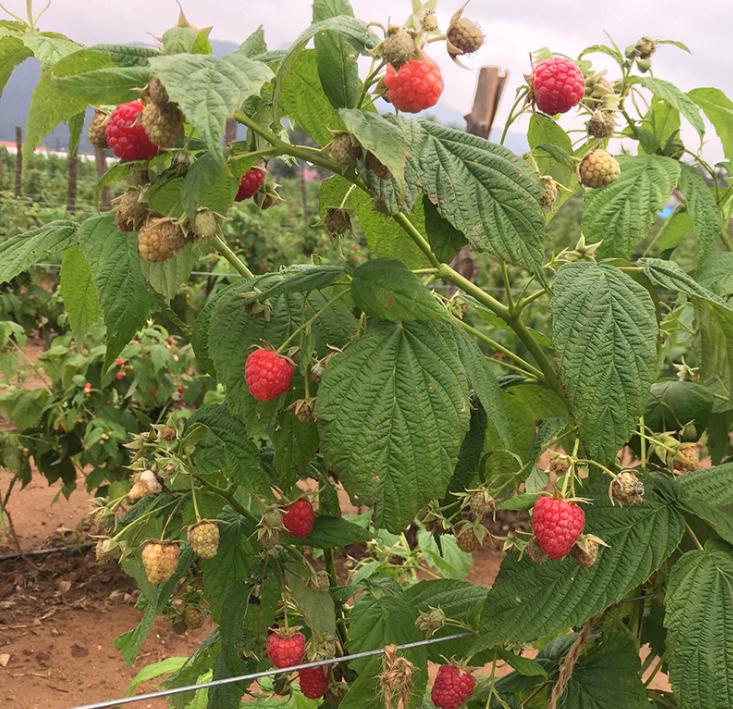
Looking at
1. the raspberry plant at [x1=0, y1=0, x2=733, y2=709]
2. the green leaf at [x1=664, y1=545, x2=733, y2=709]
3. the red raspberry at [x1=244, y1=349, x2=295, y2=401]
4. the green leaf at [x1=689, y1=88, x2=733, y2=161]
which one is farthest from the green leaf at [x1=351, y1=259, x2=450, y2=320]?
the green leaf at [x1=689, y1=88, x2=733, y2=161]

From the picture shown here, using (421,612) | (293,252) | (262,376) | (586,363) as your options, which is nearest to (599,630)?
(421,612)

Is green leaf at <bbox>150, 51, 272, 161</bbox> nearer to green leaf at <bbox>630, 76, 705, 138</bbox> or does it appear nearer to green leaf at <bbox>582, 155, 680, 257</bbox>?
green leaf at <bbox>582, 155, 680, 257</bbox>

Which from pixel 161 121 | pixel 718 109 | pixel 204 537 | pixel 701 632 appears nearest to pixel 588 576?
pixel 701 632

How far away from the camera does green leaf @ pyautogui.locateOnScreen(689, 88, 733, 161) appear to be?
57.0 inches

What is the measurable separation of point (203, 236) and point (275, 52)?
0.22 metres

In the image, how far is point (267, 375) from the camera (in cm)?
92

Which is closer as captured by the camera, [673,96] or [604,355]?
[604,355]

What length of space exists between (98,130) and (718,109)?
1.06m

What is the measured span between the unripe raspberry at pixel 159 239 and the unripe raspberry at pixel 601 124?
0.49 meters

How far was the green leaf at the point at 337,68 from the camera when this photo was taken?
33.3 inches

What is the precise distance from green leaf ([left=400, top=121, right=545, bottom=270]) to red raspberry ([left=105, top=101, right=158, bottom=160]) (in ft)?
0.84

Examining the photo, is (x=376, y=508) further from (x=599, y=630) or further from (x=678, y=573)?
(x=599, y=630)

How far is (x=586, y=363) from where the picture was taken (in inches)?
35.3

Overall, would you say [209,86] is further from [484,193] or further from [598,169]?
[598,169]
